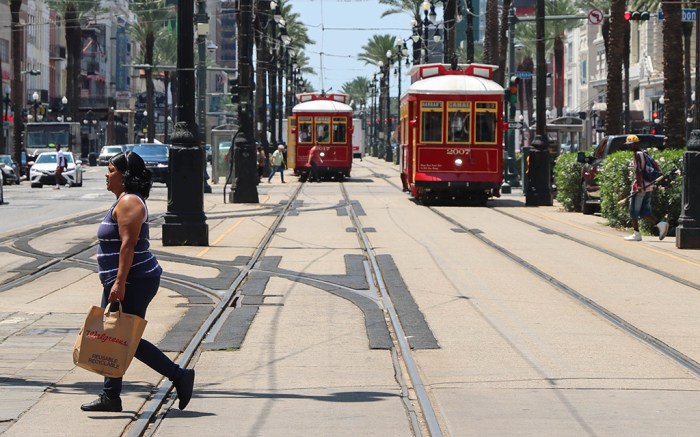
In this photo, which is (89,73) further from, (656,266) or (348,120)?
(656,266)

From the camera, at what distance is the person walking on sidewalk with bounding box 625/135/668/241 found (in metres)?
23.4

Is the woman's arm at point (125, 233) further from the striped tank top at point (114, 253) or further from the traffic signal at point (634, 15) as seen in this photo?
the traffic signal at point (634, 15)

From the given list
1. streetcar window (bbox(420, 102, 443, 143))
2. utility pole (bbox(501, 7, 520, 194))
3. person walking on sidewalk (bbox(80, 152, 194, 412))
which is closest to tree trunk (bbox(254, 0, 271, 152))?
utility pole (bbox(501, 7, 520, 194))

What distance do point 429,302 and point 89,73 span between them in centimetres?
12129

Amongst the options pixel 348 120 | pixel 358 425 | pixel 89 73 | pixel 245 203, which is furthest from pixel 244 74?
pixel 89 73

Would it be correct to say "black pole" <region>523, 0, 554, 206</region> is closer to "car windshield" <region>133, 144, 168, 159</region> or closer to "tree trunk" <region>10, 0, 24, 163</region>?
"car windshield" <region>133, 144, 168, 159</region>

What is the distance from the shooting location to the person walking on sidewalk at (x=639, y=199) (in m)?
23.4

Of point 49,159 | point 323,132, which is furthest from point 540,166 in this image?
point 49,159

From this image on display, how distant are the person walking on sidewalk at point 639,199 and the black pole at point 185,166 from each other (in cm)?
720

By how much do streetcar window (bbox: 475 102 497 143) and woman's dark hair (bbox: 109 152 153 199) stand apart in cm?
2676

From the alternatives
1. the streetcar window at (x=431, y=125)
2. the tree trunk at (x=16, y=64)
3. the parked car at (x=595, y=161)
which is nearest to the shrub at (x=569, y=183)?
the parked car at (x=595, y=161)

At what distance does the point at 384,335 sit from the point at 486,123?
23.7 meters

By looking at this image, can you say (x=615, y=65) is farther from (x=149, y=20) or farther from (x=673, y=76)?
(x=149, y=20)

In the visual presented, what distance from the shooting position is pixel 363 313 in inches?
543
